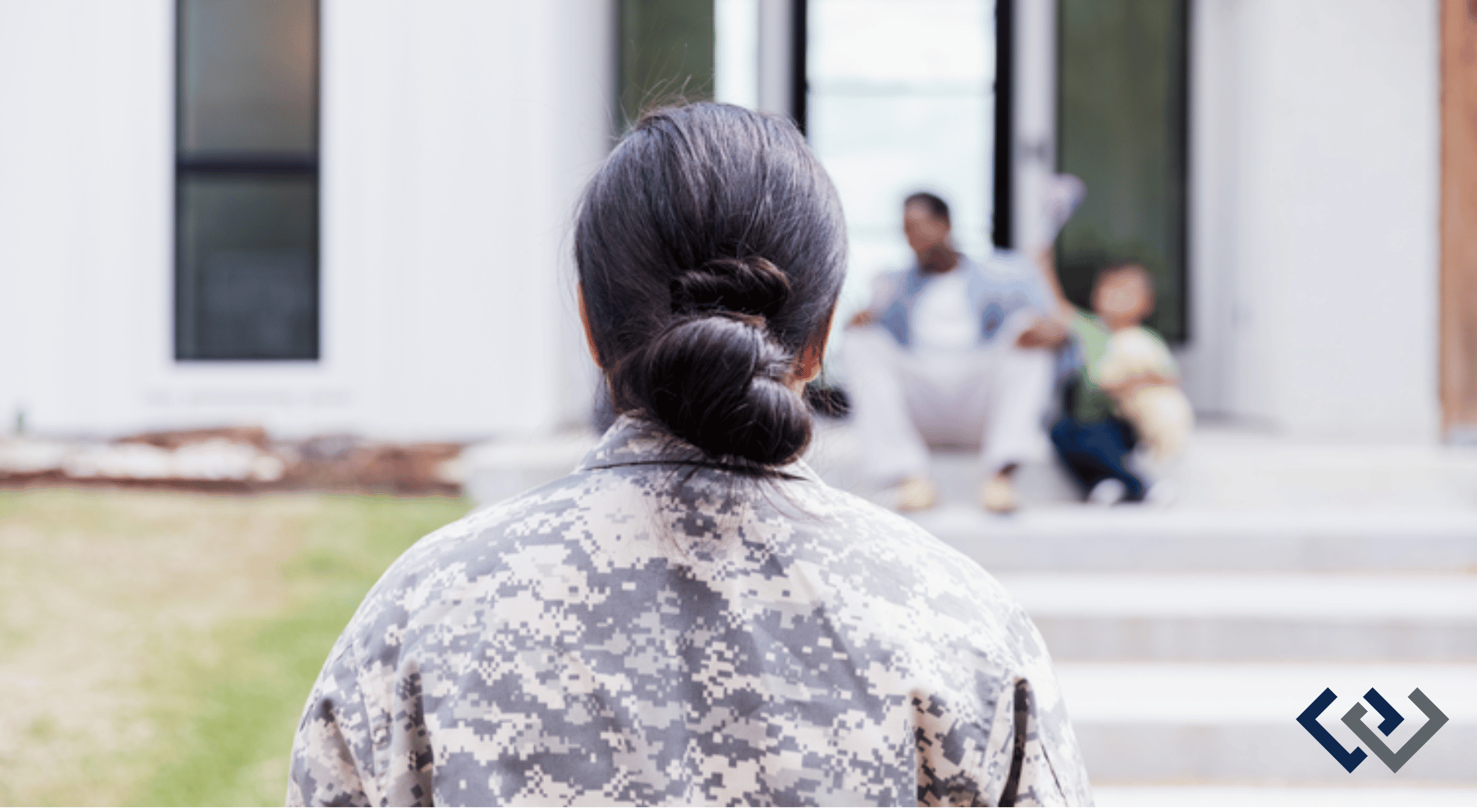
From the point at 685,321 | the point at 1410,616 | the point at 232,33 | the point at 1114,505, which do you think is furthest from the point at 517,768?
the point at 232,33

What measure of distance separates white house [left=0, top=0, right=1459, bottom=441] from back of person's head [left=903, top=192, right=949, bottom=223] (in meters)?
0.95

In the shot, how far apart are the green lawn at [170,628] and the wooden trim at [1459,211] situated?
406cm

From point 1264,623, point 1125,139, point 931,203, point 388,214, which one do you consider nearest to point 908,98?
point 1125,139

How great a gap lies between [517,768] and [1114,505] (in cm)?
304

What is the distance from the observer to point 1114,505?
3389mm

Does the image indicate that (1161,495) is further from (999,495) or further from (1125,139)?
(1125,139)

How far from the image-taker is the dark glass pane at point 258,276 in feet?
14.2

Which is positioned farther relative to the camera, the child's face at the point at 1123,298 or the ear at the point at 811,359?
the child's face at the point at 1123,298

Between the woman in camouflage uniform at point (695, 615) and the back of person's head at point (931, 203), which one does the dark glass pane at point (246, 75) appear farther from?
the woman in camouflage uniform at point (695, 615)

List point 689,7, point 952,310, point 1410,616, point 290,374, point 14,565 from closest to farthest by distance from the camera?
point 1410,616
point 14,565
point 952,310
point 290,374
point 689,7

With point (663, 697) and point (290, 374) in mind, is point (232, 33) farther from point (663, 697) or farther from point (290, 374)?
point (663, 697)

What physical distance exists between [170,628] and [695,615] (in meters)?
2.74

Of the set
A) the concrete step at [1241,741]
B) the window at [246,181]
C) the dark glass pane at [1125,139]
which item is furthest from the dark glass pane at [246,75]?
the concrete step at [1241,741]

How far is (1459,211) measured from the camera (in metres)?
4.30
